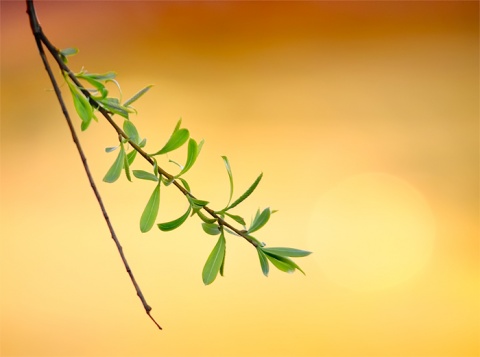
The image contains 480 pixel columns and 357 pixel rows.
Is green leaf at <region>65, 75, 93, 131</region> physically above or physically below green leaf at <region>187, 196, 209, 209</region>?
above

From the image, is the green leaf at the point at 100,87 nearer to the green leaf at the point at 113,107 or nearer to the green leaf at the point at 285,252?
the green leaf at the point at 113,107

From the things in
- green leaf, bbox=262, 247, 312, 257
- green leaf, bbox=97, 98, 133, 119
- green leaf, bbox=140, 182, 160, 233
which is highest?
green leaf, bbox=97, 98, 133, 119

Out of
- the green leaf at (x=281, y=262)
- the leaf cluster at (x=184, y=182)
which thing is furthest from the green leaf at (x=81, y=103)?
the green leaf at (x=281, y=262)

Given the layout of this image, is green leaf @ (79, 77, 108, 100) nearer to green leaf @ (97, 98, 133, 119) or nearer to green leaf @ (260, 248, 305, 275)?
green leaf @ (97, 98, 133, 119)

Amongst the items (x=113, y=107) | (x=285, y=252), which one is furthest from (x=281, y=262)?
(x=113, y=107)

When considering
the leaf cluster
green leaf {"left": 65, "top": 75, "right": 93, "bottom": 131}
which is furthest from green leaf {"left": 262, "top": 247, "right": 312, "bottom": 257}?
green leaf {"left": 65, "top": 75, "right": 93, "bottom": 131}

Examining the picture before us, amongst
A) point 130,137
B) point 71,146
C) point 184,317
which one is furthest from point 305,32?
point 130,137

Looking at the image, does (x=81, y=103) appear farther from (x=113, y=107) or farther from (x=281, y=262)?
(x=281, y=262)

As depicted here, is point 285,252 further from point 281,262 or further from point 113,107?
point 113,107
